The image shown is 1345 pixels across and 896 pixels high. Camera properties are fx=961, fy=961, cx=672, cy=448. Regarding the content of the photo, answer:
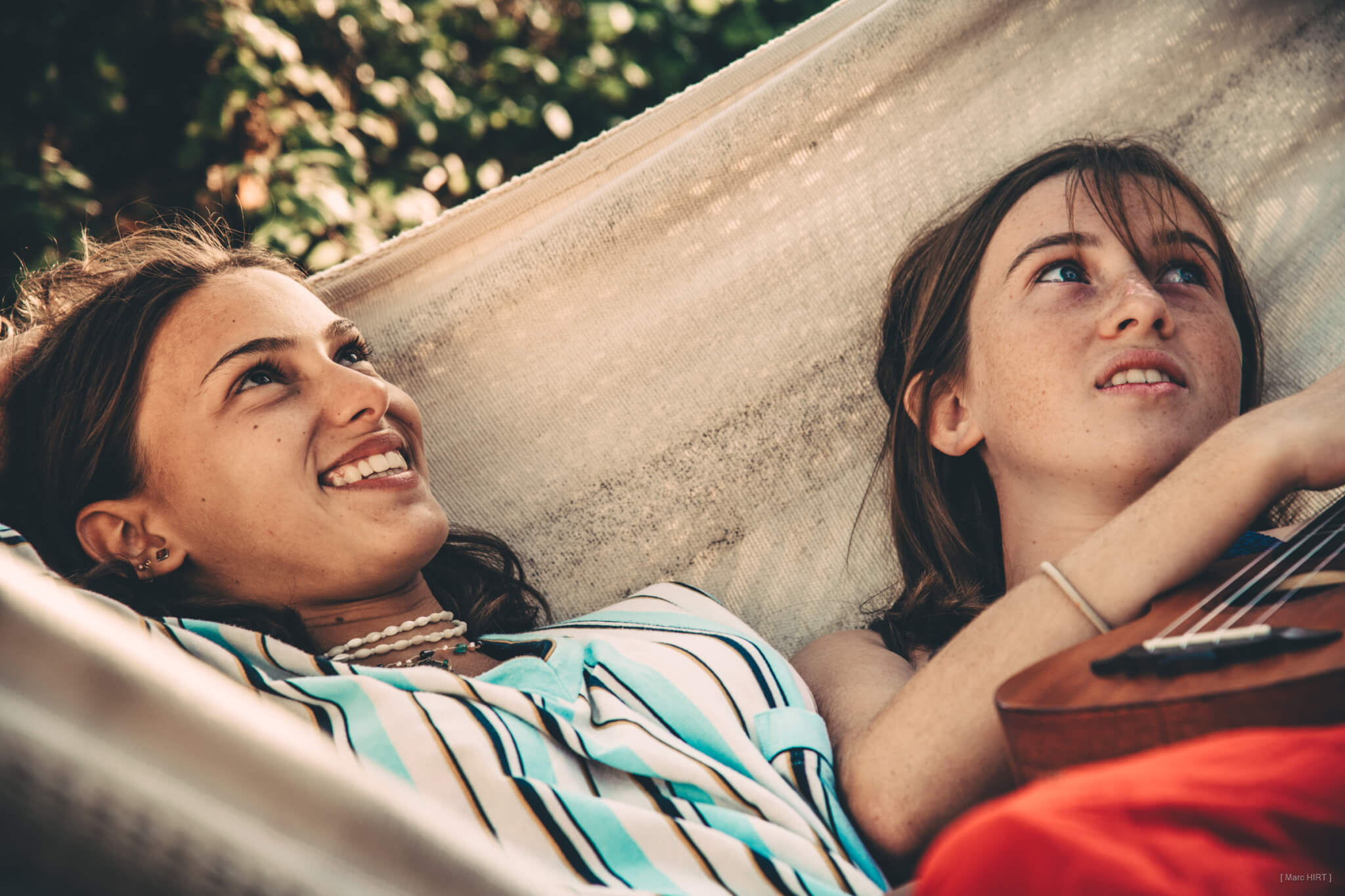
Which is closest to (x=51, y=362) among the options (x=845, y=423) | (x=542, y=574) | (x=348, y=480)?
(x=348, y=480)

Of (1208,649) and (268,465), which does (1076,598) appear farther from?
(268,465)

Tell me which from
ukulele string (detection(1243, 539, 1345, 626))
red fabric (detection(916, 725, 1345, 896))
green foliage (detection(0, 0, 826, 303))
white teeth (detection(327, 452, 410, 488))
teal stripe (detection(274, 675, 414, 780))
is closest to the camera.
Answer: red fabric (detection(916, 725, 1345, 896))

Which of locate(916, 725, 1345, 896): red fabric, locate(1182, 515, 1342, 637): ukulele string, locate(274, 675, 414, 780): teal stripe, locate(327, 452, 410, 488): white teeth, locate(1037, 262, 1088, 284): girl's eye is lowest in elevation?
locate(274, 675, 414, 780): teal stripe

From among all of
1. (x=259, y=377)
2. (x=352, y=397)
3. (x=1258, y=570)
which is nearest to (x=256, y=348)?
(x=259, y=377)

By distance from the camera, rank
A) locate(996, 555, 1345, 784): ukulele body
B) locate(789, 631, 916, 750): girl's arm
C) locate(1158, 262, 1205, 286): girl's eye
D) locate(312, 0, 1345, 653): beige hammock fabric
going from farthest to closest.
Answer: locate(312, 0, 1345, 653): beige hammock fabric → locate(1158, 262, 1205, 286): girl's eye → locate(789, 631, 916, 750): girl's arm → locate(996, 555, 1345, 784): ukulele body

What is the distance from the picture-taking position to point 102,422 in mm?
1266

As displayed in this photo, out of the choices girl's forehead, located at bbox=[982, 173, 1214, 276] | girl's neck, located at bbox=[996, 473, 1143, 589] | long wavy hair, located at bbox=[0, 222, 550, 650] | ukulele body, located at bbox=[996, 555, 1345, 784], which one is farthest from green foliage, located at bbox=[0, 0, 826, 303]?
ukulele body, located at bbox=[996, 555, 1345, 784]

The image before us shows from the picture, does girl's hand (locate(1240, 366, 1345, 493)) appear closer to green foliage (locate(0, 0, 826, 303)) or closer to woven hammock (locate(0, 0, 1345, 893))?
woven hammock (locate(0, 0, 1345, 893))

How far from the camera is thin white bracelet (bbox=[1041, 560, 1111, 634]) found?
974 mm

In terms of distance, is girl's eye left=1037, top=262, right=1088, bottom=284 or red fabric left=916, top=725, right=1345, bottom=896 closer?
red fabric left=916, top=725, right=1345, bottom=896

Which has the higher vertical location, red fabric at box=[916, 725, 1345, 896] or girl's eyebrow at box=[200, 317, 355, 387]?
girl's eyebrow at box=[200, 317, 355, 387]

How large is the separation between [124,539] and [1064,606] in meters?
1.17

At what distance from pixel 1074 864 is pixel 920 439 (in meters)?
1.14

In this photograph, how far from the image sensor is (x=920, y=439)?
1575 mm
